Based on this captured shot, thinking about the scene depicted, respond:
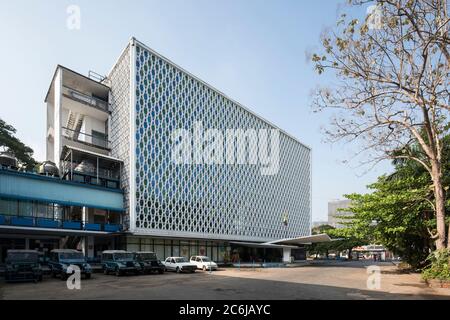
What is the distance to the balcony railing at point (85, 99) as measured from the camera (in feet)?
136

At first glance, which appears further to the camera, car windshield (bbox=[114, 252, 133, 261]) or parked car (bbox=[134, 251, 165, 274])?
parked car (bbox=[134, 251, 165, 274])

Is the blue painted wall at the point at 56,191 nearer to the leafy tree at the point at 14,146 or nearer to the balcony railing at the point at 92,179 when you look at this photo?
the balcony railing at the point at 92,179

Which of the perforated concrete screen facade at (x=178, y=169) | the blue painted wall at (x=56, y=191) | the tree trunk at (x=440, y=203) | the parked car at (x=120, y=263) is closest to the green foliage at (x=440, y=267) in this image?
the tree trunk at (x=440, y=203)

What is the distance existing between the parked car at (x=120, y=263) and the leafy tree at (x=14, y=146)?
24.4 m

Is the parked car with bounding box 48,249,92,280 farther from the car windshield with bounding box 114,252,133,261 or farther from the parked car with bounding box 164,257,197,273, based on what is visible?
the parked car with bounding box 164,257,197,273

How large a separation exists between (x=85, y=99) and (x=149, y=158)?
10685 mm

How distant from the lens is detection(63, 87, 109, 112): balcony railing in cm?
4138

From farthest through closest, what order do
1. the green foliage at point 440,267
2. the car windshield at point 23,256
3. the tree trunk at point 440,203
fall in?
the car windshield at point 23,256 < the tree trunk at point 440,203 < the green foliage at point 440,267

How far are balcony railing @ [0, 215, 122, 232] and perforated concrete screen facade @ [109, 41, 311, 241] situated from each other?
8.08ft

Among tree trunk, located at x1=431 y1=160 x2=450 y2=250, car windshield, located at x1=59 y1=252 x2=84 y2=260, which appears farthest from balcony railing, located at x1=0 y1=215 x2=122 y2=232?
tree trunk, located at x1=431 y1=160 x2=450 y2=250

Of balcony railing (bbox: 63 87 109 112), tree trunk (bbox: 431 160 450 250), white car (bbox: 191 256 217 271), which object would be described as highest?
balcony railing (bbox: 63 87 109 112)

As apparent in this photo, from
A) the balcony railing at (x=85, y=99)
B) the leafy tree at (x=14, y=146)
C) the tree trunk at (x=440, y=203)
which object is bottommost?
the tree trunk at (x=440, y=203)

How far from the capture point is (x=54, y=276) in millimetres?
26312
